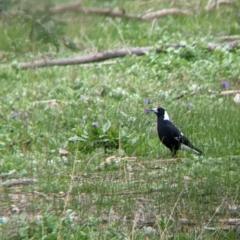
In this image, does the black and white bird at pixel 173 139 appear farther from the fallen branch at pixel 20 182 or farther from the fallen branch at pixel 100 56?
the fallen branch at pixel 100 56

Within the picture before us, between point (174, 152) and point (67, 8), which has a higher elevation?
point (67, 8)

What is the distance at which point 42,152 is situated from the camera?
758cm

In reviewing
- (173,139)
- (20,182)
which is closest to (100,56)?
(173,139)

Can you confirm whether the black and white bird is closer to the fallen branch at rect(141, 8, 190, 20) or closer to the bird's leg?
the bird's leg

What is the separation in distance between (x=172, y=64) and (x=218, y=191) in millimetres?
5584

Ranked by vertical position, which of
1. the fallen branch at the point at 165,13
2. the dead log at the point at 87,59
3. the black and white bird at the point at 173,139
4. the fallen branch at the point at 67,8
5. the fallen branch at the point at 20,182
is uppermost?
the fallen branch at the point at 67,8

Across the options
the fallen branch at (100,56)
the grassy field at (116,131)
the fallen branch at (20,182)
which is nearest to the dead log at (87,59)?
the fallen branch at (100,56)

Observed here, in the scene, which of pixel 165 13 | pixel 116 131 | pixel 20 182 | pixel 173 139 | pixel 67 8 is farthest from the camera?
pixel 165 13

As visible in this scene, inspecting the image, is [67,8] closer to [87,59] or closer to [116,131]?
[116,131]

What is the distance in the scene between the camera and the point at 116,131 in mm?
7805

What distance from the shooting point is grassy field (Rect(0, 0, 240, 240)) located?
5.04 meters

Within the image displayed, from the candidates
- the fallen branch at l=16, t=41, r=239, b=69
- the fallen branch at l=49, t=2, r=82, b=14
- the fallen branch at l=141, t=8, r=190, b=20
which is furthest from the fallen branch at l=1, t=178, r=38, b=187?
the fallen branch at l=141, t=8, r=190, b=20

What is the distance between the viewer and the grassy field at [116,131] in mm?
5039

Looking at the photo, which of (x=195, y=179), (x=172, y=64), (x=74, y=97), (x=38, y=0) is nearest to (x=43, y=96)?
(x=74, y=97)
